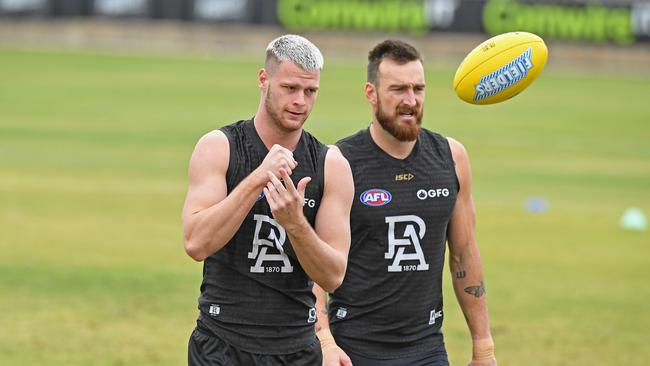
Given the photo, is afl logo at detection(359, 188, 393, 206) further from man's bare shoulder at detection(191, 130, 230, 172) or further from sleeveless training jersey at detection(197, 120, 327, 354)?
man's bare shoulder at detection(191, 130, 230, 172)

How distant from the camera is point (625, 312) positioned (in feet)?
49.1

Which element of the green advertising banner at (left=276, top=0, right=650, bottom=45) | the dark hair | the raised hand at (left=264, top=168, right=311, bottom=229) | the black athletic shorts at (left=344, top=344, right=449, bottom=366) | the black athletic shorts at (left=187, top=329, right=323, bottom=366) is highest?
the dark hair

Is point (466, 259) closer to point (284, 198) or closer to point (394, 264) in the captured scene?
point (394, 264)

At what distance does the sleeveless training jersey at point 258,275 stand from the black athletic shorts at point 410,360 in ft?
3.18

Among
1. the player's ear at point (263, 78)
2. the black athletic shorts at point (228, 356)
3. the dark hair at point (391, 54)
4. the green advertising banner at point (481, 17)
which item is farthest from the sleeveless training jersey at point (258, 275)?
the green advertising banner at point (481, 17)

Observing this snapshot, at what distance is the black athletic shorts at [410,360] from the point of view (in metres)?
8.02

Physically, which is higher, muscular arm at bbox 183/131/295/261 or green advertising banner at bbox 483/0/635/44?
muscular arm at bbox 183/131/295/261

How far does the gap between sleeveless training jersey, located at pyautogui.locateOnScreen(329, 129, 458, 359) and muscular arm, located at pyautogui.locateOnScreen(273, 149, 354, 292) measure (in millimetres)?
958

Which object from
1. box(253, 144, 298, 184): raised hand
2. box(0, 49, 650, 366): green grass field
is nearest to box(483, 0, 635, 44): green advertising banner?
box(0, 49, 650, 366): green grass field

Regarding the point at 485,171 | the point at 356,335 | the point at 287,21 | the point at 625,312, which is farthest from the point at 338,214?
the point at 287,21

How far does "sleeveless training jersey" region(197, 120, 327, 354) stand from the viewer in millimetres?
6977

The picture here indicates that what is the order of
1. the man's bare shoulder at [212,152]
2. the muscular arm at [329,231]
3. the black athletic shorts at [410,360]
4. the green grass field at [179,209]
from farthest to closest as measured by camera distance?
1. the green grass field at [179,209]
2. the black athletic shorts at [410,360]
3. the man's bare shoulder at [212,152]
4. the muscular arm at [329,231]

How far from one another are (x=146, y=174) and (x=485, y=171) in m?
6.72

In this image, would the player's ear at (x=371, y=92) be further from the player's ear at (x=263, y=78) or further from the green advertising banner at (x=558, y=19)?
the green advertising banner at (x=558, y=19)
